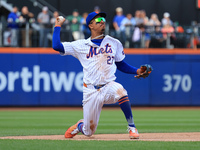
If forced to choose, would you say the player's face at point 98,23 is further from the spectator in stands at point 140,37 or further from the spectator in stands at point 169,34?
the spectator in stands at point 169,34

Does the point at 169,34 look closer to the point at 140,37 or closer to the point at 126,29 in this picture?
the point at 140,37

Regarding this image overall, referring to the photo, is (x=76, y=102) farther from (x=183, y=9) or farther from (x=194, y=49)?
(x=183, y=9)

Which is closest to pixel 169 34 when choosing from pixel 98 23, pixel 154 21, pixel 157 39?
pixel 157 39

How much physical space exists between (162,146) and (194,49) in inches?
465

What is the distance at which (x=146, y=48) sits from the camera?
17094 millimetres

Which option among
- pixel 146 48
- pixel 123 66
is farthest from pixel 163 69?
pixel 123 66

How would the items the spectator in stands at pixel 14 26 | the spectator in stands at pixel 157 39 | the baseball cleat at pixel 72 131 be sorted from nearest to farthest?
the baseball cleat at pixel 72 131 < the spectator in stands at pixel 14 26 < the spectator in stands at pixel 157 39

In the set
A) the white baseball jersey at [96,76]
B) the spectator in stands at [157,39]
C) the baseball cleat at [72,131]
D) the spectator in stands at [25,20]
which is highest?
the spectator in stands at [25,20]

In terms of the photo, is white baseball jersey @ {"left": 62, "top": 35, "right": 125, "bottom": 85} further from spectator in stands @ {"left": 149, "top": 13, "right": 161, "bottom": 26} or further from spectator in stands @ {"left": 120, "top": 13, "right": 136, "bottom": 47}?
spectator in stands @ {"left": 149, "top": 13, "right": 161, "bottom": 26}

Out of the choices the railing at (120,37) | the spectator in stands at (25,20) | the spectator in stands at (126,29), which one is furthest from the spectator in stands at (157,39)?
the spectator in stands at (25,20)

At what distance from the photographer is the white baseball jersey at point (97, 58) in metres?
6.84

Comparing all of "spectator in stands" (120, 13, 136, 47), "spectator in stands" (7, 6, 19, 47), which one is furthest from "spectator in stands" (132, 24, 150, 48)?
"spectator in stands" (7, 6, 19, 47)

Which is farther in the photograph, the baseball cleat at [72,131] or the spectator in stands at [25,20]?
the spectator in stands at [25,20]

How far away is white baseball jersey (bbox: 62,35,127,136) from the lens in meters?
6.81
